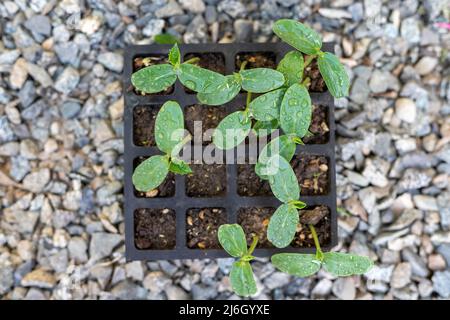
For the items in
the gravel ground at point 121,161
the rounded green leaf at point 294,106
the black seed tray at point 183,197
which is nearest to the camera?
the rounded green leaf at point 294,106

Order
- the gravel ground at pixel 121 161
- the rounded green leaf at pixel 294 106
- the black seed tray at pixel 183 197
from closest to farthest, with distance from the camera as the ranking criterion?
the rounded green leaf at pixel 294 106 → the black seed tray at pixel 183 197 → the gravel ground at pixel 121 161

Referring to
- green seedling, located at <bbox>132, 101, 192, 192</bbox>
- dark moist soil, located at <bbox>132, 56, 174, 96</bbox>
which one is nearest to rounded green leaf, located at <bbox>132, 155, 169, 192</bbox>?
green seedling, located at <bbox>132, 101, 192, 192</bbox>

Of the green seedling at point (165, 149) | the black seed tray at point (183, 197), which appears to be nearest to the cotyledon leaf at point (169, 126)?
the green seedling at point (165, 149)

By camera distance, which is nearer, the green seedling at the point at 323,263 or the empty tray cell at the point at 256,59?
the green seedling at the point at 323,263

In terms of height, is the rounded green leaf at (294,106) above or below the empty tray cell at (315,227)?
above

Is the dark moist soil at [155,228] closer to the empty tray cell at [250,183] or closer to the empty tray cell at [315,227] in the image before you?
the empty tray cell at [250,183]

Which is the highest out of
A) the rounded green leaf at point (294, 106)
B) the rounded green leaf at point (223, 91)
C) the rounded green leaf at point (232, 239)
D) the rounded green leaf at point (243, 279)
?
the rounded green leaf at point (223, 91)
